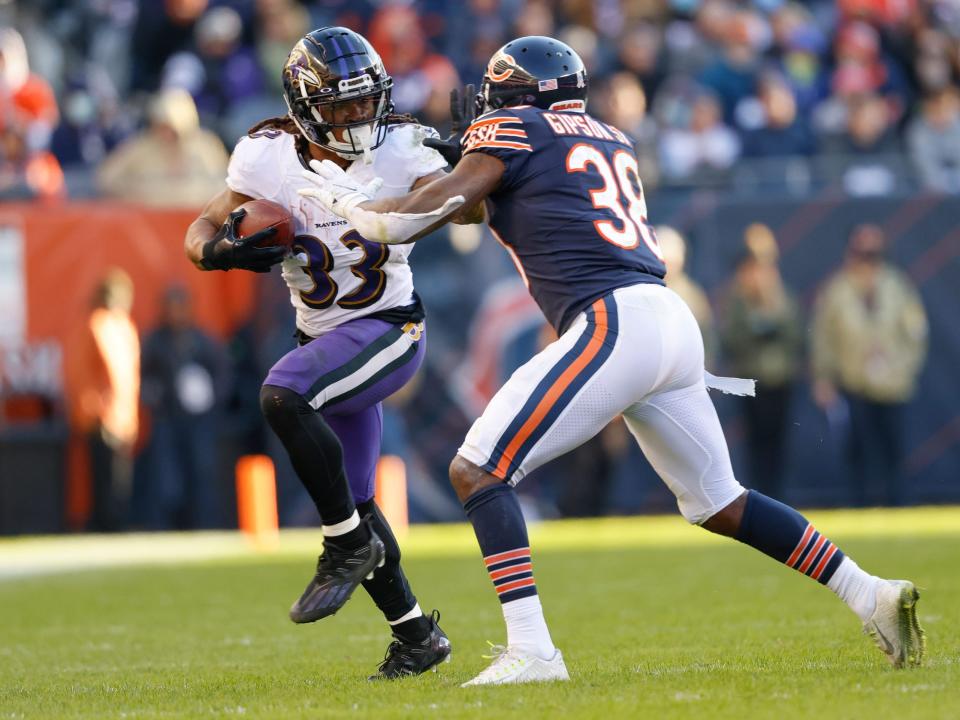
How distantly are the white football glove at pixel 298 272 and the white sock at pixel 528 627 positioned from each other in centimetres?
127

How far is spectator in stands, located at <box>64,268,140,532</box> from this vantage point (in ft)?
37.8

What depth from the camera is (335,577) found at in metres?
4.90

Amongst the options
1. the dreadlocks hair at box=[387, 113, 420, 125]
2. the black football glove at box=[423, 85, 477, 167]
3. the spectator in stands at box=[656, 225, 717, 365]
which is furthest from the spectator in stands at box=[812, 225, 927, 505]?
the dreadlocks hair at box=[387, 113, 420, 125]

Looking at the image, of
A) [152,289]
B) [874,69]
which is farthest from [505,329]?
[874,69]

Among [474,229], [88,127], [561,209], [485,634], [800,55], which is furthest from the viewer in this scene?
[800,55]

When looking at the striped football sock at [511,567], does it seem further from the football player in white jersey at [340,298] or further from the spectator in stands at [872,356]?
the spectator in stands at [872,356]

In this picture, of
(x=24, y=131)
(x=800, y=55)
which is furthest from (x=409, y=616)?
(x=800, y=55)

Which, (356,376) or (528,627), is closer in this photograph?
(528,627)

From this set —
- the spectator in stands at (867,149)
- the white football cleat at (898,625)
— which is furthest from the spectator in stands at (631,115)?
the white football cleat at (898,625)

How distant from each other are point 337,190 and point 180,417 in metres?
7.28

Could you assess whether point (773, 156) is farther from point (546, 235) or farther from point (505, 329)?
point (546, 235)

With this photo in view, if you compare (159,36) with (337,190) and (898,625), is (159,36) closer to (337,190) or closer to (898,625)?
(337,190)

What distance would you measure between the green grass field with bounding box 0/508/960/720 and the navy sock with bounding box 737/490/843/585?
30cm

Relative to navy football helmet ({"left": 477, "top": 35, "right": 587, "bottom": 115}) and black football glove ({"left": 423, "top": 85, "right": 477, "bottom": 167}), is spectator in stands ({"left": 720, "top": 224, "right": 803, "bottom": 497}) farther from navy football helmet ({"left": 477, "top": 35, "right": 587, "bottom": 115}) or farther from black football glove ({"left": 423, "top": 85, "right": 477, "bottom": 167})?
navy football helmet ({"left": 477, "top": 35, "right": 587, "bottom": 115})
